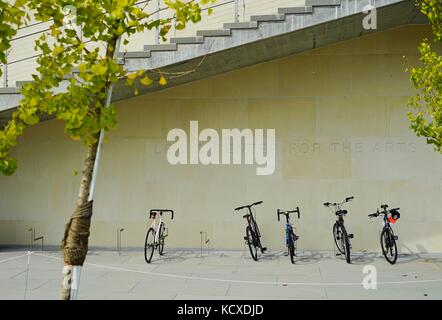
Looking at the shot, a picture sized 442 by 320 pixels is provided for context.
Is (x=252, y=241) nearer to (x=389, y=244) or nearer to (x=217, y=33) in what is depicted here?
(x=389, y=244)

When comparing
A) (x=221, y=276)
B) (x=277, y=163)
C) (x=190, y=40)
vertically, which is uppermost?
(x=190, y=40)

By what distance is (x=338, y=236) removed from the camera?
11195 millimetres

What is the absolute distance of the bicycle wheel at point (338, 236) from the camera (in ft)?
36.7

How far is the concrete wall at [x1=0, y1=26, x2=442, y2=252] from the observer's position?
12328mm

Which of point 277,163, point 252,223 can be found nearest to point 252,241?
point 252,223

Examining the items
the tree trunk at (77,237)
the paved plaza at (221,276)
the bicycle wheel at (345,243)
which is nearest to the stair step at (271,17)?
the bicycle wheel at (345,243)

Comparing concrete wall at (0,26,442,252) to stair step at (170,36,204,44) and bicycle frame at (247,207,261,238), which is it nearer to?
bicycle frame at (247,207,261,238)

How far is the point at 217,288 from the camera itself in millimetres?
8500

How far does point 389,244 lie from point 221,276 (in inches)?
135

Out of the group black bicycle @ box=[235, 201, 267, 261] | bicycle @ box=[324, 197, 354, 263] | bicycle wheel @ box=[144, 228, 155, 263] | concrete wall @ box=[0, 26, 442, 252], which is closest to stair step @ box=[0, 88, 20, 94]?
concrete wall @ box=[0, 26, 442, 252]

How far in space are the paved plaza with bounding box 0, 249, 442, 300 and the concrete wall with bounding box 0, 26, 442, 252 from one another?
2.36 ft

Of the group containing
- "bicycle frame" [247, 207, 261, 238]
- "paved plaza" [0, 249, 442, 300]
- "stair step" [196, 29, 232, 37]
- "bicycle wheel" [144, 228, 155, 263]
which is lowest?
"paved plaza" [0, 249, 442, 300]

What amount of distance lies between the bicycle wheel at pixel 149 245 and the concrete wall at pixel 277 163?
1.51 m
